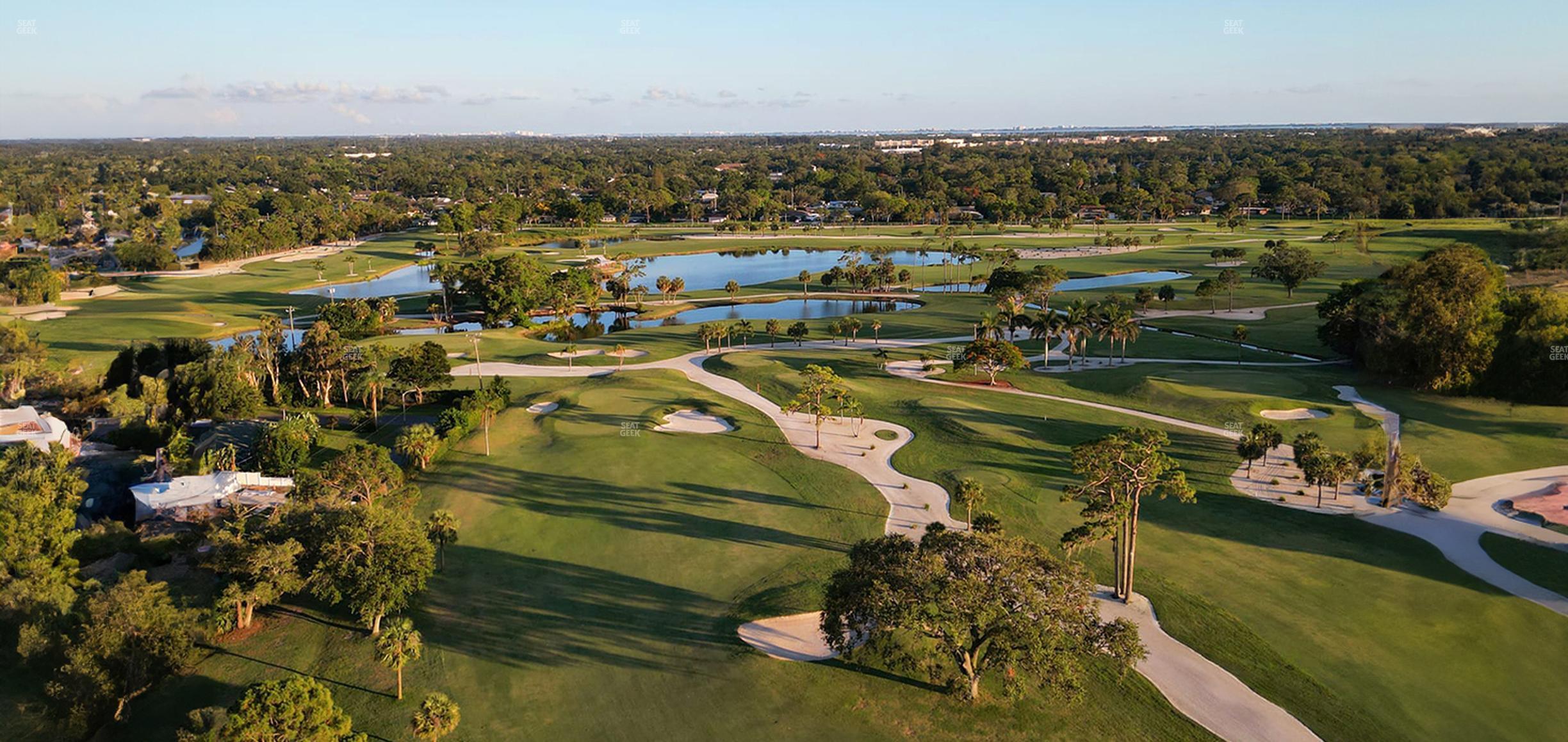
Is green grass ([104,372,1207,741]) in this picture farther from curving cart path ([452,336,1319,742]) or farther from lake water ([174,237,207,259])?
lake water ([174,237,207,259])

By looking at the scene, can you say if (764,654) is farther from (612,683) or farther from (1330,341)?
(1330,341)

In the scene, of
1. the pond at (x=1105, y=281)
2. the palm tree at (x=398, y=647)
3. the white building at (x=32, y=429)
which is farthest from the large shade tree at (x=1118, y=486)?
the pond at (x=1105, y=281)

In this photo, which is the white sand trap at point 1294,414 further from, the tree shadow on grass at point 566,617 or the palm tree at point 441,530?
the palm tree at point 441,530

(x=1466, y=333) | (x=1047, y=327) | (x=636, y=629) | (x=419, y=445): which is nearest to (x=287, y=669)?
(x=636, y=629)

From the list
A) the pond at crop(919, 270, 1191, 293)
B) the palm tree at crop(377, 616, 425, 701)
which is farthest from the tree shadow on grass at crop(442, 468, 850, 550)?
the pond at crop(919, 270, 1191, 293)

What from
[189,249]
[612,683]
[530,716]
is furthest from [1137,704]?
[189,249]
